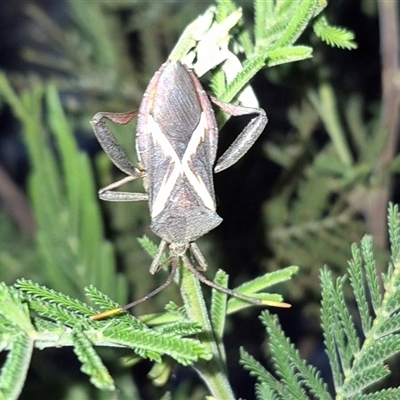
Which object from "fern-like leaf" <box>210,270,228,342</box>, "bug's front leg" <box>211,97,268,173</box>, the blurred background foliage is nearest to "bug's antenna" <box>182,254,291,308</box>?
"fern-like leaf" <box>210,270,228,342</box>

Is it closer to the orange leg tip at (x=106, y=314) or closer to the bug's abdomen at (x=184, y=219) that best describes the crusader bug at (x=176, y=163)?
the bug's abdomen at (x=184, y=219)

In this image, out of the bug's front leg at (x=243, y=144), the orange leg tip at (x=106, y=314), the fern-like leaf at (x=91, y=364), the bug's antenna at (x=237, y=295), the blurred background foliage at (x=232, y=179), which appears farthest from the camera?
the blurred background foliage at (x=232, y=179)

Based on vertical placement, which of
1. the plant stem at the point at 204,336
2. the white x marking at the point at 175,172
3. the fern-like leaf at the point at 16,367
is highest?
the white x marking at the point at 175,172

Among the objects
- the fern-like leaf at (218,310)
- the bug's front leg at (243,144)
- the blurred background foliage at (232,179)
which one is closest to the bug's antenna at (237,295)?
the fern-like leaf at (218,310)

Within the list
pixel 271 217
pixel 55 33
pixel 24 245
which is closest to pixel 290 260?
pixel 271 217

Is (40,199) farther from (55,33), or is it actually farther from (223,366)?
(223,366)

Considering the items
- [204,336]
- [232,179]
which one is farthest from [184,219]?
[232,179]
